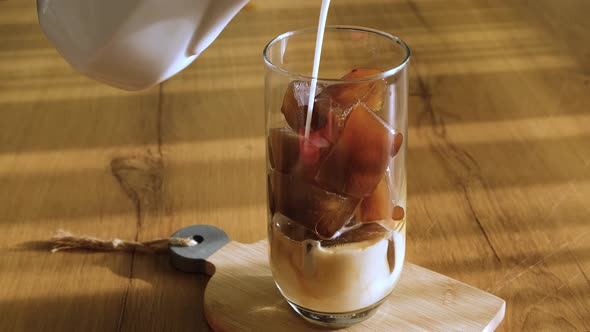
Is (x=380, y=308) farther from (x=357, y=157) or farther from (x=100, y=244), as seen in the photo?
(x=100, y=244)

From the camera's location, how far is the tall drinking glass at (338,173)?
0.61 metres

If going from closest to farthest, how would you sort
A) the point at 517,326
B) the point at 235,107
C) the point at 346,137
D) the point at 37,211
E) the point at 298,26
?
the point at 346,137 < the point at 517,326 < the point at 37,211 < the point at 235,107 < the point at 298,26

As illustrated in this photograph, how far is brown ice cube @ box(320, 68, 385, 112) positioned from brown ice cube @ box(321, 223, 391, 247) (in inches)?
3.7

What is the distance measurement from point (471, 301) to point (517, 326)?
1.8 inches

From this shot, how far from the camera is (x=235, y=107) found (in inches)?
42.6

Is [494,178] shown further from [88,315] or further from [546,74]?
[88,315]

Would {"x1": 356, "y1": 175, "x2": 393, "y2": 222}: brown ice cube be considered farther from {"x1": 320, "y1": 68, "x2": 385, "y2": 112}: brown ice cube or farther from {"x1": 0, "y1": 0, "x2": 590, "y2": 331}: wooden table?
{"x1": 0, "y1": 0, "x2": 590, "y2": 331}: wooden table

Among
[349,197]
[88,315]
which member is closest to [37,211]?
[88,315]

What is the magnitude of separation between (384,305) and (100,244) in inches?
11.8

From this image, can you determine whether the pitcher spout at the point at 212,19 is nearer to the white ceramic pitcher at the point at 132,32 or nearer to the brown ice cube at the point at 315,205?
the white ceramic pitcher at the point at 132,32

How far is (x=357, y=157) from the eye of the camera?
609 millimetres

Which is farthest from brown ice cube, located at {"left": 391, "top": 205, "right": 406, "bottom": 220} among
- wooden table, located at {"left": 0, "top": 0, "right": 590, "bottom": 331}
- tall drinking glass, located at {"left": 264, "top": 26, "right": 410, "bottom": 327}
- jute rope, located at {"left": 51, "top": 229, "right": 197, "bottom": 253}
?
jute rope, located at {"left": 51, "top": 229, "right": 197, "bottom": 253}

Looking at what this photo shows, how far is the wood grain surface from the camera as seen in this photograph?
2.30ft

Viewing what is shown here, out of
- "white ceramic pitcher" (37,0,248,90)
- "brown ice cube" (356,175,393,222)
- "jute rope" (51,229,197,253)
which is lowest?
"jute rope" (51,229,197,253)
